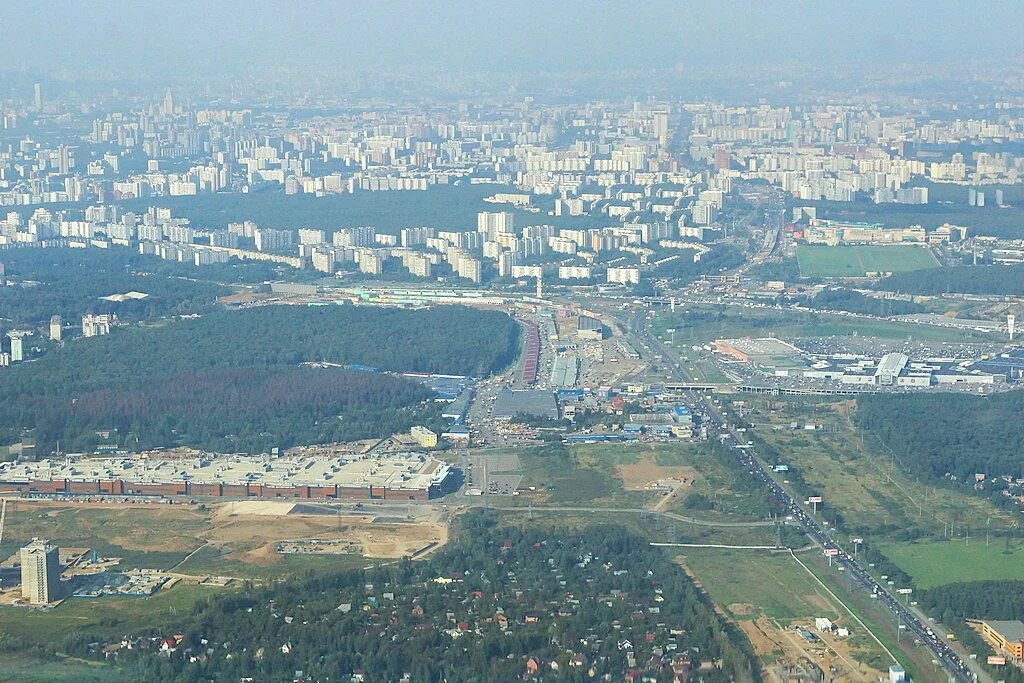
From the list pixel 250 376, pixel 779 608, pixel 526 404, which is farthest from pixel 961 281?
pixel 779 608

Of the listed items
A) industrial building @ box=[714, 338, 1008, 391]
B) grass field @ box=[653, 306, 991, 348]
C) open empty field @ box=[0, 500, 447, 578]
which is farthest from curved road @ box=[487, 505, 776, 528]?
grass field @ box=[653, 306, 991, 348]

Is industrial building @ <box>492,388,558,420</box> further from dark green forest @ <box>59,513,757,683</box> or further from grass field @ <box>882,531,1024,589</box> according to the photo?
grass field @ <box>882,531,1024,589</box>

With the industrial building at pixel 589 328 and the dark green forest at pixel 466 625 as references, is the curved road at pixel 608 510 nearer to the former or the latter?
the dark green forest at pixel 466 625

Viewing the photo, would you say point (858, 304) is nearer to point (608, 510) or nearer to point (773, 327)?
point (773, 327)

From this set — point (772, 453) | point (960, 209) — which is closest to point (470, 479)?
point (772, 453)

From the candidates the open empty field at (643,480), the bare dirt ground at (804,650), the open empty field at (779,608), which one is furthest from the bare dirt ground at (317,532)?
the bare dirt ground at (804,650)

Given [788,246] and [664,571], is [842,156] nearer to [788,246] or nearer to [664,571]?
[788,246]
